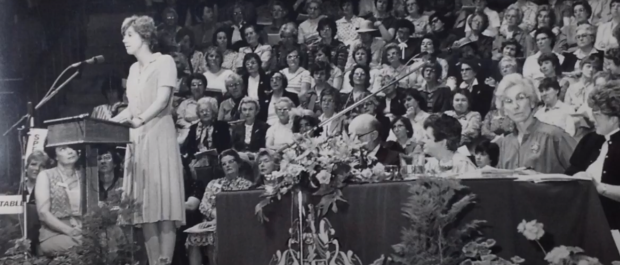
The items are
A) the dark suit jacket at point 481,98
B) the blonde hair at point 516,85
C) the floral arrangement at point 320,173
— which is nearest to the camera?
the floral arrangement at point 320,173

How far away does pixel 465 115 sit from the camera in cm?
713

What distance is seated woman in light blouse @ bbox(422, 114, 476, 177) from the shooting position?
6.89 meters

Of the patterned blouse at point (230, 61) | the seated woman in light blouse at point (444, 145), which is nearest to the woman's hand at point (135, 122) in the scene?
the patterned blouse at point (230, 61)

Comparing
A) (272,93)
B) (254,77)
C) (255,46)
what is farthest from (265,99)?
(255,46)

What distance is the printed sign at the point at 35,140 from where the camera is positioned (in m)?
7.77

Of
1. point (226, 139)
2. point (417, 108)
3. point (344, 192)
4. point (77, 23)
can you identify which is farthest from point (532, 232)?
point (77, 23)

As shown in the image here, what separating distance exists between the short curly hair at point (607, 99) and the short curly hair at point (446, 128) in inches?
41.5

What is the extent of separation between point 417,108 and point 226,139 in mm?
A: 1720

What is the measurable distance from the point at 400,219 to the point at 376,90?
2.02 m

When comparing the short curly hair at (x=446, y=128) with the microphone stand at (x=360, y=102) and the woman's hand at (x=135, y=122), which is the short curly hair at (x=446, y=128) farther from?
the woman's hand at (x=135, y=122)

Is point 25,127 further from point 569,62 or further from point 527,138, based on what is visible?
point 569,62

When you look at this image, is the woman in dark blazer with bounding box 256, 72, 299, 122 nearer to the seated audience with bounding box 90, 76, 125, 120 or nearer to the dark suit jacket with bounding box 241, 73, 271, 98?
the dark suit jacket with bounding box 241, 73, 271, 98

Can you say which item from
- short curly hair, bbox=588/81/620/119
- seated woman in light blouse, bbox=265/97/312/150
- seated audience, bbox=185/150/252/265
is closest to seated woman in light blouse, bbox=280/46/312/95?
seated woman in light blouse, bbox=265/97/312/150

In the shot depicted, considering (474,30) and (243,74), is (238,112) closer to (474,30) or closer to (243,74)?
(243,74)
